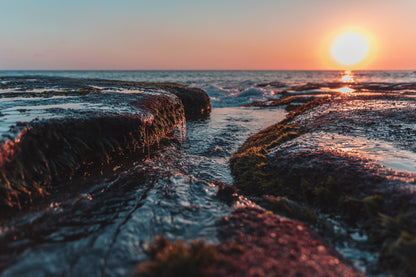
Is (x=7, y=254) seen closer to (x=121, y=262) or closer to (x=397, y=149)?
(x=121, y=262)

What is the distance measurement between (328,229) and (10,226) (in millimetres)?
5984

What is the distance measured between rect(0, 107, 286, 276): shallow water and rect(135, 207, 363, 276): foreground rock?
1.62ft

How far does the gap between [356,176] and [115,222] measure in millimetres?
5384

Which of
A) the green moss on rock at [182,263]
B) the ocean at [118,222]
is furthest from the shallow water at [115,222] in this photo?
the green moss on rock at [182,263]

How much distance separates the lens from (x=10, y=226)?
422 cm

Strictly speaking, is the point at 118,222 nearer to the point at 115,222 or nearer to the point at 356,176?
the point at 115,222

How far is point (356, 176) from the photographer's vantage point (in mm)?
5219

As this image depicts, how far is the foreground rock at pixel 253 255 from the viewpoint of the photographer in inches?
113

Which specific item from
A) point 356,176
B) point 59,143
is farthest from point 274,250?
point 59,143

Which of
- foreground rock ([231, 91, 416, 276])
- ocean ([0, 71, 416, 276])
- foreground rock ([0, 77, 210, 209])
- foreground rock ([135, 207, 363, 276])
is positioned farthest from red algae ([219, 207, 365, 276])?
foreground rock ([0, 77, 210, 209])

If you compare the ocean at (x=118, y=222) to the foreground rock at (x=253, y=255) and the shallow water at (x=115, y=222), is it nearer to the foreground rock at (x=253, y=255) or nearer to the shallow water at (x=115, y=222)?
the shallow water at (x=115, y=222)

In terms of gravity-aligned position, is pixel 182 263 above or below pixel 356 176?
below

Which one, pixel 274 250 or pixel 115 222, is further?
pixel 115 222

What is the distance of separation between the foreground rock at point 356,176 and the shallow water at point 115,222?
1.21m
